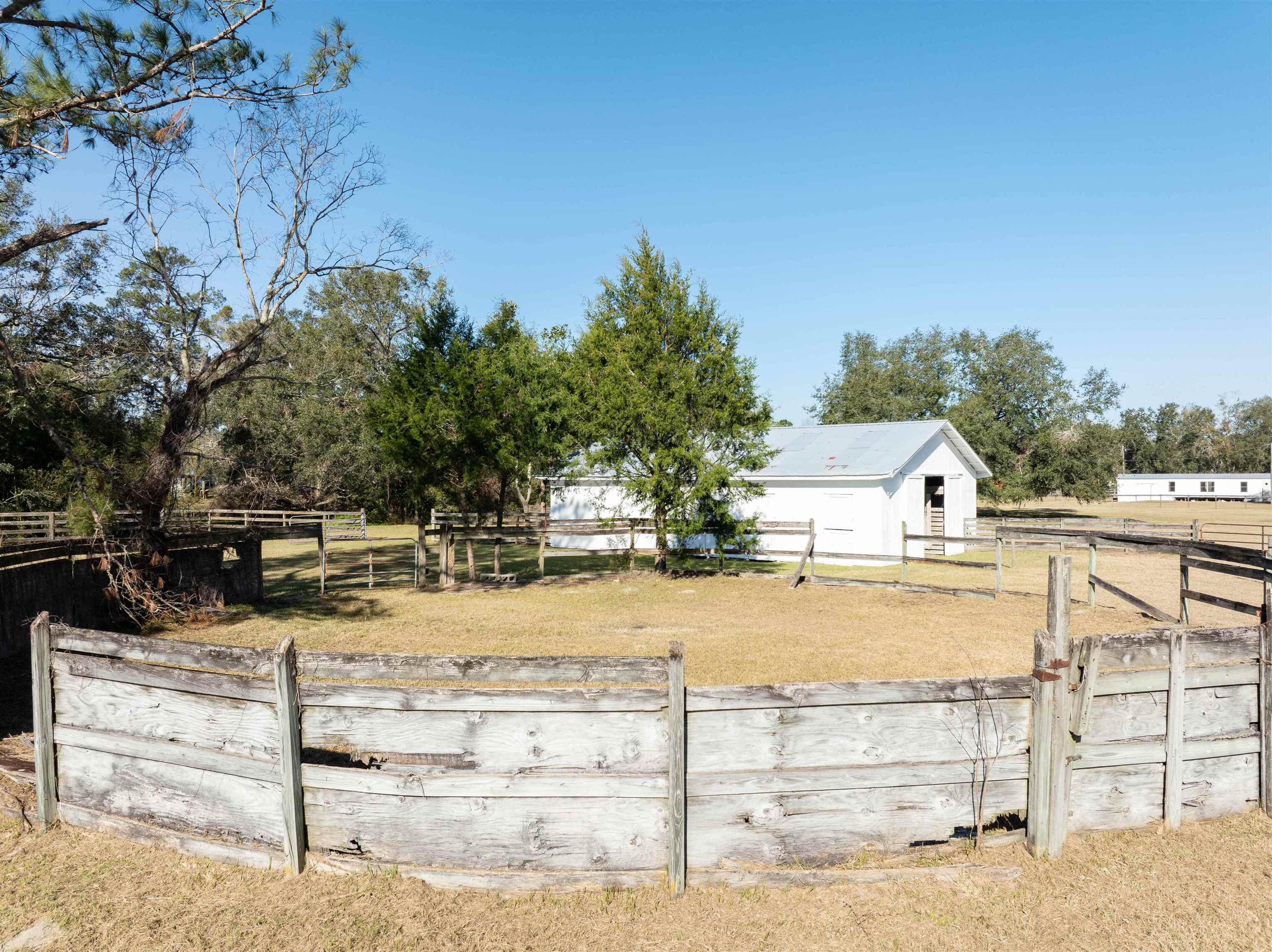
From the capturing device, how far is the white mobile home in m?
72.8

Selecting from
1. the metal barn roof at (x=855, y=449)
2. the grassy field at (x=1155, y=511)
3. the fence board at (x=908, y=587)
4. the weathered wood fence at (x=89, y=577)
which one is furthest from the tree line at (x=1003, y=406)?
the weathered wood fence at (x=89, y=577)

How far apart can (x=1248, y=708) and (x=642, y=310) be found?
1604 centimetres

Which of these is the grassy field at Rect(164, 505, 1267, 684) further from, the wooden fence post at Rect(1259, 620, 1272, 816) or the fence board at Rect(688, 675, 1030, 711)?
the fence board at Rect(688, 675, 1030, 711)

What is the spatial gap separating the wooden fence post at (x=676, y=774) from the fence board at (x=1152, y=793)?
2.59 m

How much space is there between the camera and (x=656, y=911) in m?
3.81

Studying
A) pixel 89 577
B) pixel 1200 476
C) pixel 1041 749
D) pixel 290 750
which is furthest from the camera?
pixel 1200 476

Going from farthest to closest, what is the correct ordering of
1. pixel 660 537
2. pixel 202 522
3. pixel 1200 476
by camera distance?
pixel 1200 476 < pixel 202 522 < pixel 660 537

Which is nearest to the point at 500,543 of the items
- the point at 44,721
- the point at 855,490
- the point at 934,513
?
the point at 855,490

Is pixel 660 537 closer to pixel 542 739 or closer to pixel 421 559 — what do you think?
pixel 421 559

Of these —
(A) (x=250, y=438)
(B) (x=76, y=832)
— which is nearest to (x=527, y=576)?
(B) (x=76, y=832)

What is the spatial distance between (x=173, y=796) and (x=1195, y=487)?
9626cm

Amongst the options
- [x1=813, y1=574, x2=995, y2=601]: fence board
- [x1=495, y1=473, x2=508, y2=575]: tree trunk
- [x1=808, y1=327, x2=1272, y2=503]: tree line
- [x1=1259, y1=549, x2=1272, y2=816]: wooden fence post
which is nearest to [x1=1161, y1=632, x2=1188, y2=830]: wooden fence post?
[x1=1259, y1=549, x2=1272, y2=816]: wooden fence post

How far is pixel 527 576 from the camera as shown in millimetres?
21000

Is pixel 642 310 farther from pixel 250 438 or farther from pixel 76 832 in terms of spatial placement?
pixel 250 438
